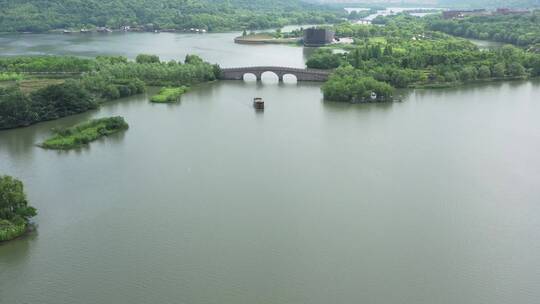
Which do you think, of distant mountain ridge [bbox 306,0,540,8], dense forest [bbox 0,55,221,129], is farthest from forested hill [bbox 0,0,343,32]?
distant mountain ridge [bbox 306,0,540,8]

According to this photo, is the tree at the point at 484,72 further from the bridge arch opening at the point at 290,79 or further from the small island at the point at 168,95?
the small island at the point at 168,95

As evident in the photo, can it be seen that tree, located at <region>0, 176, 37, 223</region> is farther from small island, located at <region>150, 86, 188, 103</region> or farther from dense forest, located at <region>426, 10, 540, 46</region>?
dense forest, located at <region>426, 10, 540, 46</region>

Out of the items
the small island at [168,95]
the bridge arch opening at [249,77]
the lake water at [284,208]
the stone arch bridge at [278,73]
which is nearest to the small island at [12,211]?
the lake water at [284,208]

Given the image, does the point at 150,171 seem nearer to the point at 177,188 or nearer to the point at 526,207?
the point at 177,188

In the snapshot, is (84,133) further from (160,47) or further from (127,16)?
(127,16)

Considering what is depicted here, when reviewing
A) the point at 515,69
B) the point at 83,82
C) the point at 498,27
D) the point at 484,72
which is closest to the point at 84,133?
the point at 83,82
